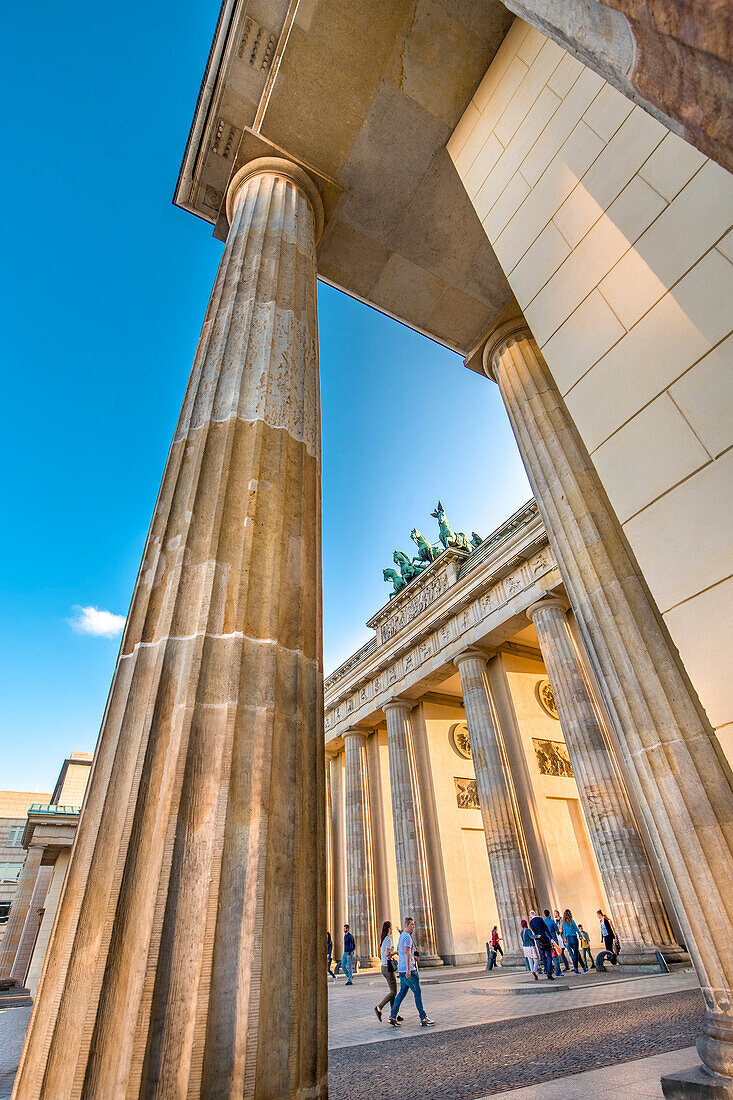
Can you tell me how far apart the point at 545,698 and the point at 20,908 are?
85.8ft

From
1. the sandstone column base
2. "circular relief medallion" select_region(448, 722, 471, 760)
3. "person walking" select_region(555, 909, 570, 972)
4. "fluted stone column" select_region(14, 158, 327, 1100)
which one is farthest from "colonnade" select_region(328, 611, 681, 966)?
"fluted stone column" select_region(14, 158, 327, 1100)

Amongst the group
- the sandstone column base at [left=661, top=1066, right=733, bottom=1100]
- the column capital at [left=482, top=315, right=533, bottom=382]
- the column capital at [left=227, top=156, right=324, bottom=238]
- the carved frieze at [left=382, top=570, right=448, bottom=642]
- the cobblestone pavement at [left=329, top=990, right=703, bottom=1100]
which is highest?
the carved frieze at [left=382, top=570, right=448, bottom=642]

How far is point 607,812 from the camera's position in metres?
12.8

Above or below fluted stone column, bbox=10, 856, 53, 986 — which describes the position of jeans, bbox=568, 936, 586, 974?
below

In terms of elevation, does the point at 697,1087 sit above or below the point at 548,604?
below

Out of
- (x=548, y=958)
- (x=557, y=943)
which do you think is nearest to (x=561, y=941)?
(x=557, y=943)

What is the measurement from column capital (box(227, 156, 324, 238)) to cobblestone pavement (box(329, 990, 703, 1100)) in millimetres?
9089

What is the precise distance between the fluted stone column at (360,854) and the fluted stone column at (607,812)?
45.1ft

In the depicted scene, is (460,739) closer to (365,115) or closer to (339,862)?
(339,862)

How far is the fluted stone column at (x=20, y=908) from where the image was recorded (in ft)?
77.8

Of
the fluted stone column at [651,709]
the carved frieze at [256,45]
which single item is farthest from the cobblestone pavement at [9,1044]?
the carved frieze at [256,45]

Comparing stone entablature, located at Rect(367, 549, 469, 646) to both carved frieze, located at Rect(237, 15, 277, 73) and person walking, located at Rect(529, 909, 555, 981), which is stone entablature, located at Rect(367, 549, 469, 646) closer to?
person walking, located at Rect(529, 909, 555, 981)

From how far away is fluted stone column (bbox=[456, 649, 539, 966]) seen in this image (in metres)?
15.5

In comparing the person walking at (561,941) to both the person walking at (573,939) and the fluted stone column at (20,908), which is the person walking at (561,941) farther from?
the fluted stone column at (20,908)
